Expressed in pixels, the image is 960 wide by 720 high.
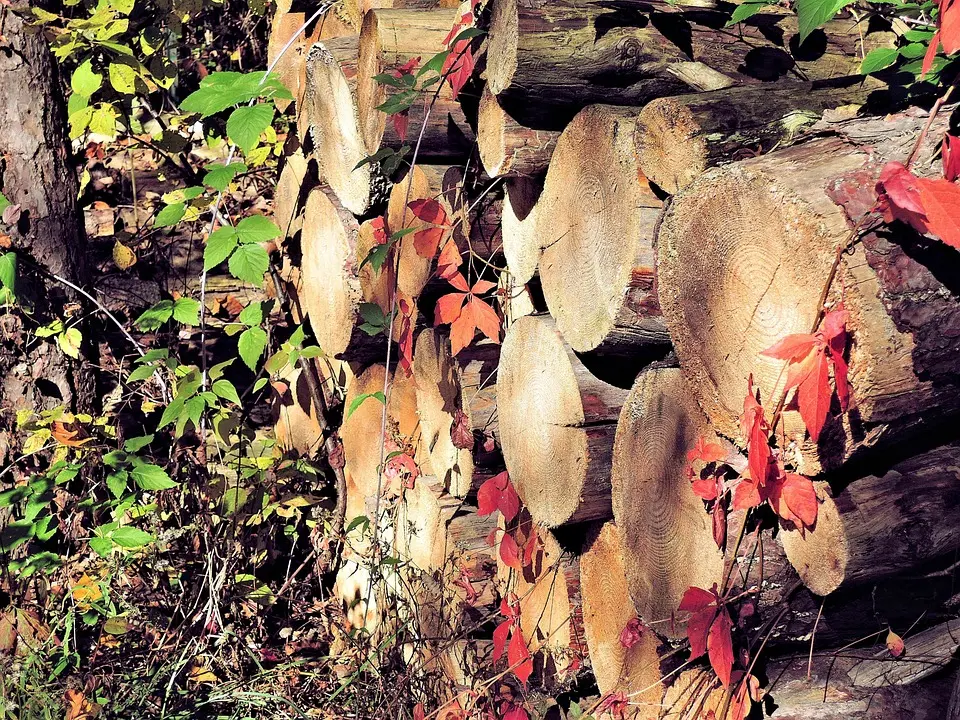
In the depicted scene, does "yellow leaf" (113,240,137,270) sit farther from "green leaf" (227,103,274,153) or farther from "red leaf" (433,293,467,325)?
"red leaf" (433,293,467,325)

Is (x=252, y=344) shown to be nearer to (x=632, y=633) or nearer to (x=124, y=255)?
(x=124, y=255)

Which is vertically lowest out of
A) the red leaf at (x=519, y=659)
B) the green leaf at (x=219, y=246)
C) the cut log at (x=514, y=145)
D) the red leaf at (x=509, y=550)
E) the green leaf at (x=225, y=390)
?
the red leaf at (x=519, y=659)

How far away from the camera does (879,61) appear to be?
5.06 feet

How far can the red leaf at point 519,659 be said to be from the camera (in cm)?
207

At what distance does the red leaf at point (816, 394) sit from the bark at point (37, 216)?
2733 millimetres

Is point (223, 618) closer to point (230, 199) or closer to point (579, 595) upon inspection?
point (579, 595)

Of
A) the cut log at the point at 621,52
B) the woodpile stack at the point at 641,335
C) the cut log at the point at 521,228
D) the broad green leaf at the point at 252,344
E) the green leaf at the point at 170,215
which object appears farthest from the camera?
the broad green leaf at the point at 252,344

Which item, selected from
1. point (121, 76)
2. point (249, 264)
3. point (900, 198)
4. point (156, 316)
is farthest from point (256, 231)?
point (900, 198)

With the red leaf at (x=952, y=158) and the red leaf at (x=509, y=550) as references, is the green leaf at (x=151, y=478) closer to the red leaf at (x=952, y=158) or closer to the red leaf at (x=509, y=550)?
the red leaf at (x=509, y=550)

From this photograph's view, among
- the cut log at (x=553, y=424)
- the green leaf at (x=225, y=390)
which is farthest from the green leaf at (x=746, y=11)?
the green leaf at (x=225, y=390)

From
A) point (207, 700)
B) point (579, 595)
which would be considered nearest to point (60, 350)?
point (207, 700)

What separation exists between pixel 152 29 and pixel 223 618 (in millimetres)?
2022

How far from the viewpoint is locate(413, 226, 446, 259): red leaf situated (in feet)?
7.04

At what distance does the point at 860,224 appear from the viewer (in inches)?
42.6
